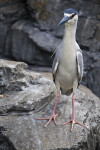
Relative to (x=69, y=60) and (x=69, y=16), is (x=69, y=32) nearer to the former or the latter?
(x=69, y=16)

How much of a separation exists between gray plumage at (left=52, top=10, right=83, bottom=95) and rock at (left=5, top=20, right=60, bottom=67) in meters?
2.23

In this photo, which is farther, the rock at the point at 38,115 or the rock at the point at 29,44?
the rock at the point at 29,44

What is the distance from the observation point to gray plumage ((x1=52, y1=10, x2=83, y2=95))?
3.98 metres

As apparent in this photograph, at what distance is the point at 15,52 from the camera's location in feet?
23.0

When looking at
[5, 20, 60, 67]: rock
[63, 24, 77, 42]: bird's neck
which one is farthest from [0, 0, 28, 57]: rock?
[63, 24, 77, 42]: bird's neck

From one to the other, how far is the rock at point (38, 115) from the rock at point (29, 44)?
155 centimetres

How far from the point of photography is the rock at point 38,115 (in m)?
3.82

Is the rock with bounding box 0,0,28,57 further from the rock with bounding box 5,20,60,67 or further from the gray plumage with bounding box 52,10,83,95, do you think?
the gray plumage with bounding box 52,10,83,95

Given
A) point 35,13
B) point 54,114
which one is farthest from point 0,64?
point 35,13

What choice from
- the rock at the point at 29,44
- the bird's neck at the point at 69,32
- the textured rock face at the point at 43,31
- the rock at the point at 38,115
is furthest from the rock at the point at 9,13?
the bird's neck at the point at 69,32

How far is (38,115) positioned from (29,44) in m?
2.88

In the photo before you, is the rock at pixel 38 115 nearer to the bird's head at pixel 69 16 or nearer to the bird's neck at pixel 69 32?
the bird's neck at pixel 69 32

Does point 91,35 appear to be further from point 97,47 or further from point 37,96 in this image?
point 37,96

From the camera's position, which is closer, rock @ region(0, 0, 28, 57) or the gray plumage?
the gray plumage
